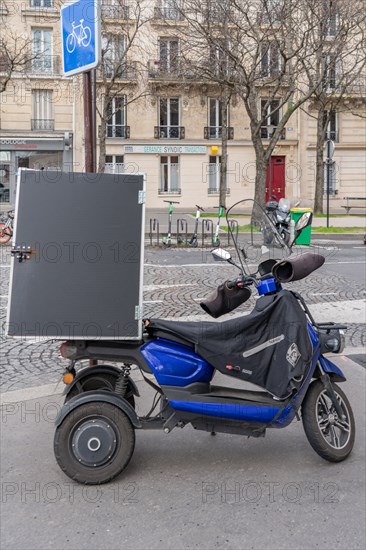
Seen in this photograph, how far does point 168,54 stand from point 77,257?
25551mm

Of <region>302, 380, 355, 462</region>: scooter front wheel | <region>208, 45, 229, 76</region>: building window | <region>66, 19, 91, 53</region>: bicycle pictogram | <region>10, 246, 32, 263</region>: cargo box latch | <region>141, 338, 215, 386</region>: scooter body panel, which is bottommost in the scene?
<region>302, 380, 355, 462</region>: scooter front wheel

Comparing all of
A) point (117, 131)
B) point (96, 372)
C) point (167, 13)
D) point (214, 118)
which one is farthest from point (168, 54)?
point (96, 372)

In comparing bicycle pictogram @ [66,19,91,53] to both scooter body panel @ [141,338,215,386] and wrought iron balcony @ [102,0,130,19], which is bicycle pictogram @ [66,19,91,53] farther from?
wrought iron balcony @ [102,0,130,19]

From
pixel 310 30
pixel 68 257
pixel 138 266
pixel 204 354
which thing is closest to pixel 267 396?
pixel 204 354

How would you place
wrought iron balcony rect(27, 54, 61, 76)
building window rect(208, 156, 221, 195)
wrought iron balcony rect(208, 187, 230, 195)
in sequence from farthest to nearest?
building window rect(208, 156, 221, 195) → wrought iron balcony rect(208, 187, 230, 195) → wrought iron balcony rect(27, 54, 61, 76)

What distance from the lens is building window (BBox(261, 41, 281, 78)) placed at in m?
20.2

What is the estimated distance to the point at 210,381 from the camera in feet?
11.7

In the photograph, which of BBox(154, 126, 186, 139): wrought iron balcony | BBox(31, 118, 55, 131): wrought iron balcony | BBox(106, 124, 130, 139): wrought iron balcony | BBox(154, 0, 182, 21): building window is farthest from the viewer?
BBox(154, 126, 186, 139): wrought iron balcony

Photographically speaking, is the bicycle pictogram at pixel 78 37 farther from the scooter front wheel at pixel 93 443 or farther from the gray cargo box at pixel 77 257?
the scooter front wheel at pixel 93 443

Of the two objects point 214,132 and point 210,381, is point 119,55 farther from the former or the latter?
point 210,381

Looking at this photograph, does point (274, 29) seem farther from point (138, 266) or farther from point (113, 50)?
point (138, 266)

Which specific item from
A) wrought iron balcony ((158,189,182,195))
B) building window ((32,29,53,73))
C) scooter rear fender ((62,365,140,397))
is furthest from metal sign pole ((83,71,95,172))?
building window ((32,29,53,73))

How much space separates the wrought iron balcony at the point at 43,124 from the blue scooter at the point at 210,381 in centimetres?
3194

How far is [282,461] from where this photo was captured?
365cm
